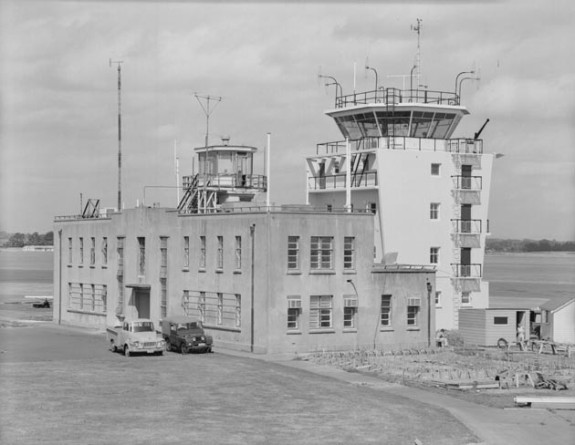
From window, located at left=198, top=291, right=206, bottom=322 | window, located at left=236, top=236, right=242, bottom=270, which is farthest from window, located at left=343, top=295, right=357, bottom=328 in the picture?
window, located at left=198, top=291, right=206, bottom=322

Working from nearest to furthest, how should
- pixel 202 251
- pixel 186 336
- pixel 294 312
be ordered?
1. pixel 186 336
2. pixel 294 312
3. pixel 202 251

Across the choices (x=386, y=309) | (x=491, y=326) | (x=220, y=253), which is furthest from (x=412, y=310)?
(x=220, y=253)

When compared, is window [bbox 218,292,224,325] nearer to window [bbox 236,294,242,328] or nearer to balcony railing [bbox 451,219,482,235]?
window [bbox 236,294,242,328]

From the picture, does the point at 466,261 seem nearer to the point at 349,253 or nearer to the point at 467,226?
the point at 467,226

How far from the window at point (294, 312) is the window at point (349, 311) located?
8.99 feet

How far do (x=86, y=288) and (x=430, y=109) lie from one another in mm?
26106

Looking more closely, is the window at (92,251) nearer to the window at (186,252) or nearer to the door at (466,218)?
the window at (186,252)

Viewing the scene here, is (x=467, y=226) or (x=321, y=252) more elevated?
(x=467, y=226)

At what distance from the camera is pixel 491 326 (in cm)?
6388

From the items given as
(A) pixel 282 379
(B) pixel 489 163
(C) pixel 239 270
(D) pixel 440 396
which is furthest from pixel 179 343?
(B) pixel 489 163

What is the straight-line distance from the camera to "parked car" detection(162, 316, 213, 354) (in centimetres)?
5369

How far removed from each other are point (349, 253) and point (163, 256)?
1233 cm

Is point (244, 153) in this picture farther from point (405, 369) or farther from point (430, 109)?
point (405, 369)

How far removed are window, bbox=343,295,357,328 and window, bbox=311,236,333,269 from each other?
1.96 m
